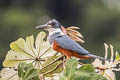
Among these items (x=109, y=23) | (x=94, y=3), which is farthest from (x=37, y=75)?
(x=94, y=3)

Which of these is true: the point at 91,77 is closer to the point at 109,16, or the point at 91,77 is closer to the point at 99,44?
the point at 99,44

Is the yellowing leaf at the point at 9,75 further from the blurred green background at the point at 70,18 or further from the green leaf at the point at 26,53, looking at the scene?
the blurred green background at the point at 70,18

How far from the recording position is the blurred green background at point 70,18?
1302 cm

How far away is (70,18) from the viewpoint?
1638 cm

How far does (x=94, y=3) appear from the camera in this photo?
1575 centimetres

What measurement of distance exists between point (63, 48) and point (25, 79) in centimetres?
41

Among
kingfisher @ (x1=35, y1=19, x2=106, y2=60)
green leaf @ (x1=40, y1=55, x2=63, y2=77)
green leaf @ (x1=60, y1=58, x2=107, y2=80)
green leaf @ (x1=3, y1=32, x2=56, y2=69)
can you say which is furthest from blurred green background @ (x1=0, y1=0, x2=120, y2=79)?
green leaf @ (x1=60, y1=58, x2=107, y2=80)

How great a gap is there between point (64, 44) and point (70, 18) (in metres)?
14.8

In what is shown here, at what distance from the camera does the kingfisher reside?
4.95 feet

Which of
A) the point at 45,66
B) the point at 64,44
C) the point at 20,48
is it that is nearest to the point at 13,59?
the point at 20,48

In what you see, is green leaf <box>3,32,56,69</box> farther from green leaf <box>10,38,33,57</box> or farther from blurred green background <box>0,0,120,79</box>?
blurred green background <box>0,0,120,79</box>

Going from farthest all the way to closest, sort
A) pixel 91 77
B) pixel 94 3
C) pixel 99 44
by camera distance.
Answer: pixel 94 3 → pixel 99 44 → pixel 91 77

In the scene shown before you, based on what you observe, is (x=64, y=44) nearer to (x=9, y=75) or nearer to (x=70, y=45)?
(x=70, y=45)

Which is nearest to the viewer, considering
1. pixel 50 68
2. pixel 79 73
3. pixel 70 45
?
pixel 79 73
